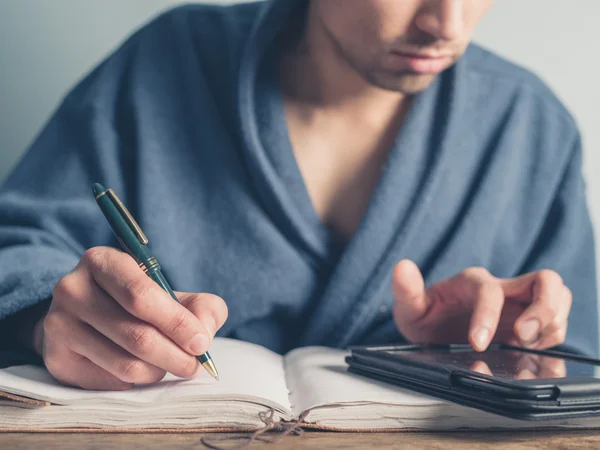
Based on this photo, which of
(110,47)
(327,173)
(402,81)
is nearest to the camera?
(402,81)

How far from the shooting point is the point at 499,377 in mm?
572

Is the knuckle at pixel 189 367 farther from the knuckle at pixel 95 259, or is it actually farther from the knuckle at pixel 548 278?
the knuckle at pixel 548 278

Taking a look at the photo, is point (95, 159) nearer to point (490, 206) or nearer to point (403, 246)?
point (403, 246)

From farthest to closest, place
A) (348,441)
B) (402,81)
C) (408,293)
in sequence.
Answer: (402,81), (408,293), (348,441)

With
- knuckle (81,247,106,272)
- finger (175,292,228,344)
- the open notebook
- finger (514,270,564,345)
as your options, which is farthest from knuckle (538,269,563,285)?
knuckle (81,247,106,272)

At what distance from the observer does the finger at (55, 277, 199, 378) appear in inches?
23.0

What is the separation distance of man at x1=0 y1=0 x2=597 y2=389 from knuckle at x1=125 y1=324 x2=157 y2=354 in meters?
0.28

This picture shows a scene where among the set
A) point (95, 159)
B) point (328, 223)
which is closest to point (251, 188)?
point (328, 223)

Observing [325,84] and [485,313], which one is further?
[325,84]

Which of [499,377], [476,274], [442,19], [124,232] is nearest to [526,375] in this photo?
[499,377]

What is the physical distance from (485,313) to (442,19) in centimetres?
39

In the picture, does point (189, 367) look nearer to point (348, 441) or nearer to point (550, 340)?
point (348, 441)

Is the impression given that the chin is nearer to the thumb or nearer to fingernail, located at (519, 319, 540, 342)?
the thumb

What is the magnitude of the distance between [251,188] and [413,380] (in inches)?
20.1
